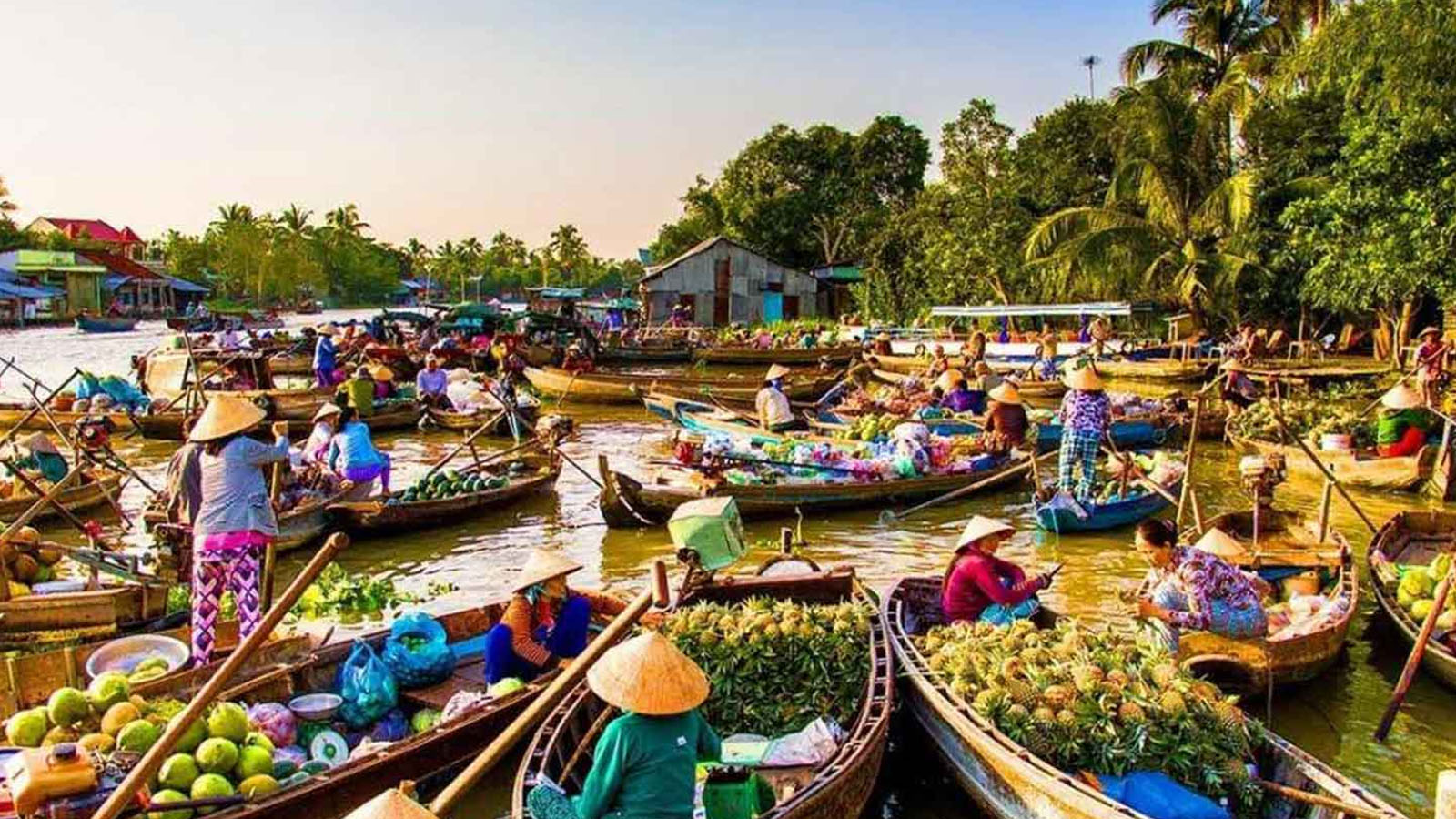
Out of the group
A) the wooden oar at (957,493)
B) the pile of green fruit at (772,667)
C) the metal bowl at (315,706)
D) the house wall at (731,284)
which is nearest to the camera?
the metal bowl at (315,706)

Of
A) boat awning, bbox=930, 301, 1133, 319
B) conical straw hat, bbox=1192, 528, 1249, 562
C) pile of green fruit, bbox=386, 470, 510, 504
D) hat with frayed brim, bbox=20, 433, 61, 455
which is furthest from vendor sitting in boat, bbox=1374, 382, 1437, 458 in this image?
hat with frayed brim, bbox=20, 433, 61, 455

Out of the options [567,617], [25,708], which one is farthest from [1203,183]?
[25,708]

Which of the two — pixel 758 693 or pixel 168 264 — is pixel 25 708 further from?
pixel 168 264

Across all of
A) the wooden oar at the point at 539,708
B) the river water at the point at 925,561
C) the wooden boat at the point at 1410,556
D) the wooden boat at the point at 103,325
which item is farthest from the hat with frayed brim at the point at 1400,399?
the wooden boat at the point at 103,325

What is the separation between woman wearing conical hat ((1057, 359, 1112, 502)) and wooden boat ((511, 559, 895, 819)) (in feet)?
18.6

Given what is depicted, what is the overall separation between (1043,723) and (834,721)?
3.88 feet

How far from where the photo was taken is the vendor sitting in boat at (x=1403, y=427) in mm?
13031

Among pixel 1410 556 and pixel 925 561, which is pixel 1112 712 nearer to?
pixel 1410 556

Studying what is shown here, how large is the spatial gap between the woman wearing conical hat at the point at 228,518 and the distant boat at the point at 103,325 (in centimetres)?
5089

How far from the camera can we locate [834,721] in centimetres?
580

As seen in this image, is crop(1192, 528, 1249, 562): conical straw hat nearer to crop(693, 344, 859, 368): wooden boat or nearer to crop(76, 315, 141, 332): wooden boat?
crop(693, 344, 859, 368): wooden boat

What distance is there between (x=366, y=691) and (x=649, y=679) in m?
2.81

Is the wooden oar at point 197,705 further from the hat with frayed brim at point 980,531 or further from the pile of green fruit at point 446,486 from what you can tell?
the pile of green fruit at point 446,486

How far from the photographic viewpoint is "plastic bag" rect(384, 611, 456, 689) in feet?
20.8
